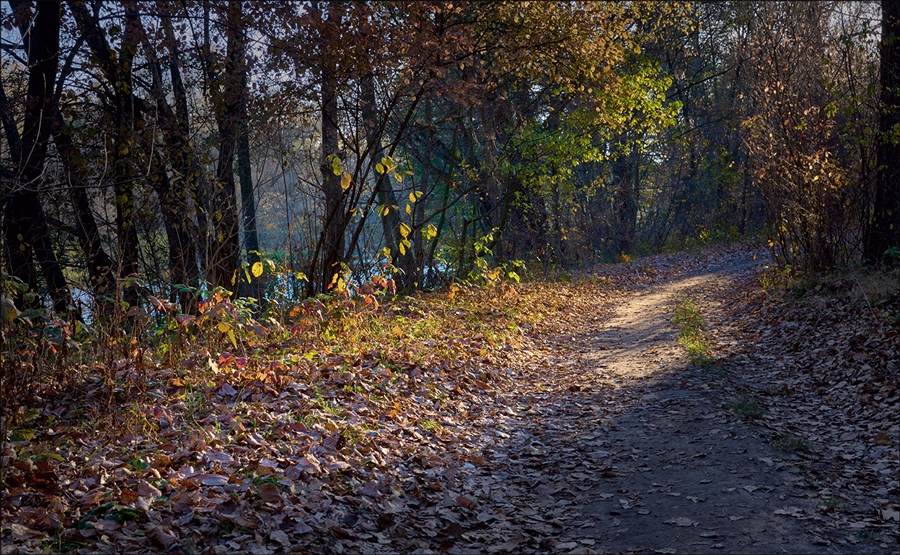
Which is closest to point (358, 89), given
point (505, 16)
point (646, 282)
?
point (505, 16)

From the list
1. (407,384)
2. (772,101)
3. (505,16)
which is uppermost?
(505,16)

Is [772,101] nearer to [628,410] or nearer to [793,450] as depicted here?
[628,410]

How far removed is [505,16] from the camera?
41.4 ft

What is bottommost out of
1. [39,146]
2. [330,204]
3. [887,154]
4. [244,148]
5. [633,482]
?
[633,482]

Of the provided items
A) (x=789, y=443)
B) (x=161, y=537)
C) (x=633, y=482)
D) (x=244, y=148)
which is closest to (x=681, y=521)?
(x=633, y=482)

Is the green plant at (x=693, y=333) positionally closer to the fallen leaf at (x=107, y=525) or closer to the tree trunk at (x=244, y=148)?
the tree trunk at (x=244, y=148)

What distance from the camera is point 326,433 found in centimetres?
554

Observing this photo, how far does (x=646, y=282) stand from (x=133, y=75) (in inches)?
542

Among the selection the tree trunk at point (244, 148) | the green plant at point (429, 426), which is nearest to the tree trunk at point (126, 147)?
the tree trunk at point (244, 148)

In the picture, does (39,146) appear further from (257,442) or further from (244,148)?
(257,442)

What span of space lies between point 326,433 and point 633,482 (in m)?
2.41

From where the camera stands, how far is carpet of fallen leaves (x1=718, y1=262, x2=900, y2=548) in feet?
15.9

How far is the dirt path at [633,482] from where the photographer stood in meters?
4.27

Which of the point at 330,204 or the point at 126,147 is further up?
the point at 126,147
